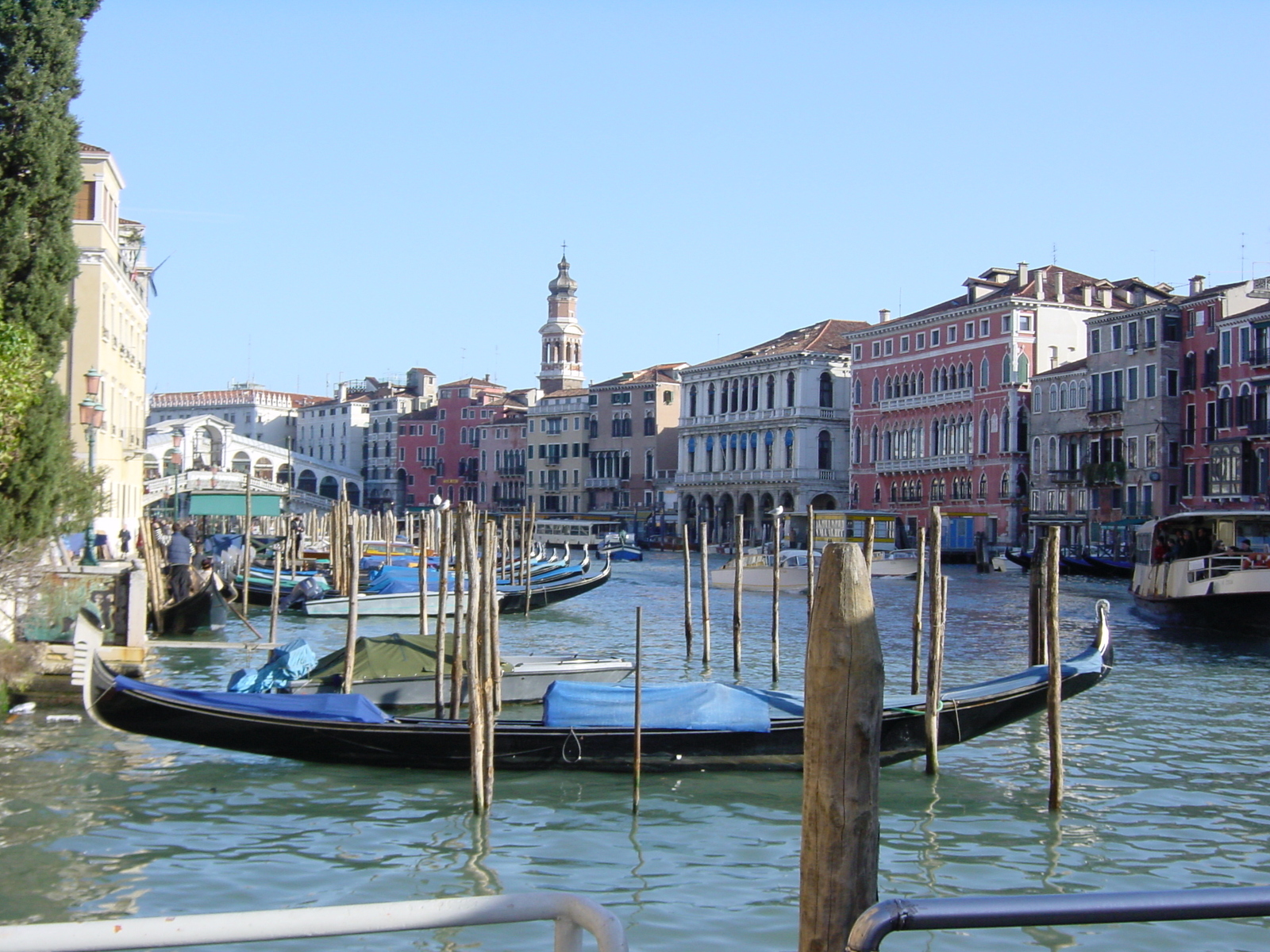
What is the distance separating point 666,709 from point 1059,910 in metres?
6.33

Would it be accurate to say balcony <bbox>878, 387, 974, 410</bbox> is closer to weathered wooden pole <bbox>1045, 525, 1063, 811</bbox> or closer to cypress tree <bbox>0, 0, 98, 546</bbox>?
cypress tree <bbox>0, 0, 98, 546</bbox>

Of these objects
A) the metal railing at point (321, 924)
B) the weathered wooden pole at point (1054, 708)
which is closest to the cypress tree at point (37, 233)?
the weathered wooden pole at point (1054, 708)

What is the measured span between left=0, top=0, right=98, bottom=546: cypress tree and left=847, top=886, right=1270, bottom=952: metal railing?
371 inches

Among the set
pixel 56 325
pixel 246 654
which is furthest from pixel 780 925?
pixel 246 654

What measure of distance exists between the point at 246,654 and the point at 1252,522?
1463cm

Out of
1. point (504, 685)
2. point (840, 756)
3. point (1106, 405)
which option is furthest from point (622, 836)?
point (1106, 405)

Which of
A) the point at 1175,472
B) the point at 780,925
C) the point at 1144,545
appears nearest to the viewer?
the point at 780,925

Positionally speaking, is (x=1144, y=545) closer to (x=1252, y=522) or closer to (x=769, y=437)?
(x=1252, y=522)

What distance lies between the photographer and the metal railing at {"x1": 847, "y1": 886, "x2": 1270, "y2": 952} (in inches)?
77.8

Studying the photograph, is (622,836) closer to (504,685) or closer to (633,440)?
(504,685)

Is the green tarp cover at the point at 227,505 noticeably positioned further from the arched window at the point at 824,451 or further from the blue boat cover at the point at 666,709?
the arched window at the point at 824,451

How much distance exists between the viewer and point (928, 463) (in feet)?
145

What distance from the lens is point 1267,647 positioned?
55.5 ft

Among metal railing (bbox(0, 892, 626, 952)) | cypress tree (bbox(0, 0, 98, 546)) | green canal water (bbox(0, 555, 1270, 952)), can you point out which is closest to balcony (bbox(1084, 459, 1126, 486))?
green canal water (bbox(0, 555, 1270, 952))
